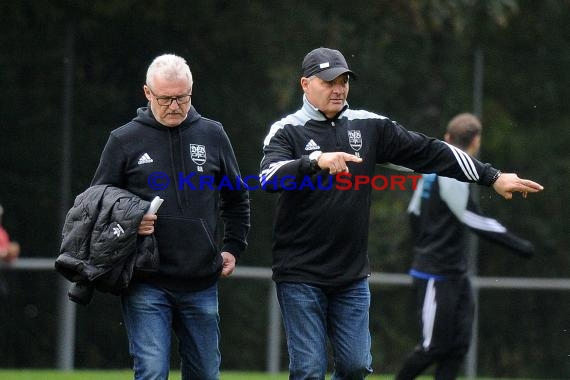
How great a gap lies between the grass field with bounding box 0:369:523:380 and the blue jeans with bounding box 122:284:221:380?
4.19 metres

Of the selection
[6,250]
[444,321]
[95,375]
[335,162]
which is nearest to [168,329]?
[335,162]

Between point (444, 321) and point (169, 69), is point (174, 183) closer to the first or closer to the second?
point (169, 69)

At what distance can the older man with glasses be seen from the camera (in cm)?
620

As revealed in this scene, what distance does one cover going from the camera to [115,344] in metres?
11.7

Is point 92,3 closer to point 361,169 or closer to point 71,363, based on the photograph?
point 71,363

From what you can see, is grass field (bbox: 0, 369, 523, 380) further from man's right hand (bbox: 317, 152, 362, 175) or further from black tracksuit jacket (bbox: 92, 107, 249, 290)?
man's right hand (bbox: 317, 152, 362, 175)

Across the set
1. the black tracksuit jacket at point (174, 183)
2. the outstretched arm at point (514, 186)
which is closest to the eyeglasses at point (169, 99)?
the black tracksuit jacket at point (174, 183)

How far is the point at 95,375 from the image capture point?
11.0 metres

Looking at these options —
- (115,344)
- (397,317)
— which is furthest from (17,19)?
(397,317)

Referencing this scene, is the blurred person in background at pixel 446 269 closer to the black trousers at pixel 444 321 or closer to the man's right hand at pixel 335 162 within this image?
the black trousers at pixel 444 321

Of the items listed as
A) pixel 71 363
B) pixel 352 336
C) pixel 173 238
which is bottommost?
pixel 71 363

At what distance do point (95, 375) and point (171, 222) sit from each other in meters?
5.02

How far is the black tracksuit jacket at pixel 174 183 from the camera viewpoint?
6.25 meters

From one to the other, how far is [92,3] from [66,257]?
6.07 meters
